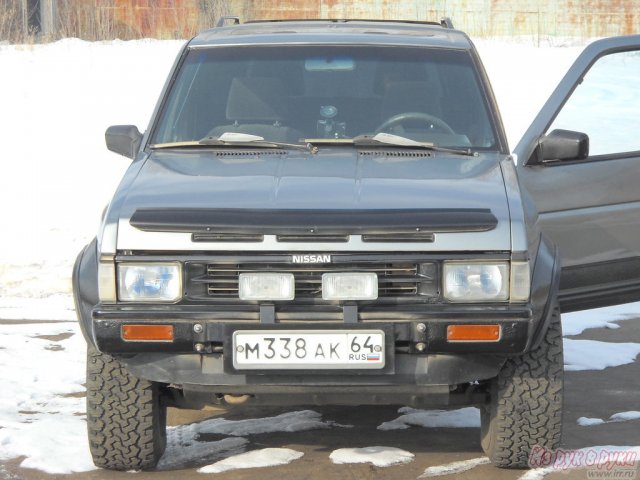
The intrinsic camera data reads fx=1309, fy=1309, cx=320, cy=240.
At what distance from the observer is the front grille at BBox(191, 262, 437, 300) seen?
467cm

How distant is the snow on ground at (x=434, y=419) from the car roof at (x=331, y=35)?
1.74m

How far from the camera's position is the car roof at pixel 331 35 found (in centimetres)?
624

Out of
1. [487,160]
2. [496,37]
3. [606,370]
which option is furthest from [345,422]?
[496,37]

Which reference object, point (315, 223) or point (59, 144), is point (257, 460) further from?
point (59, 144)

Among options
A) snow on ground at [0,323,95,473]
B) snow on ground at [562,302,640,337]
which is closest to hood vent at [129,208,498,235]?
snow on ground at [0,323,95,473]

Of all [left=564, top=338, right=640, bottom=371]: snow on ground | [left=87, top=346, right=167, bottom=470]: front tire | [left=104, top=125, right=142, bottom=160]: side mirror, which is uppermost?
[left=104, top=125, right=142, bottom=160]: side mirror

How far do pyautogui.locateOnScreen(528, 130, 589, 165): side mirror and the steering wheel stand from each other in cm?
46

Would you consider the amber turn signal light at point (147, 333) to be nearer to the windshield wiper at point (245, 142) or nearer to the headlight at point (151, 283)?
the headlight at point (151, 283)

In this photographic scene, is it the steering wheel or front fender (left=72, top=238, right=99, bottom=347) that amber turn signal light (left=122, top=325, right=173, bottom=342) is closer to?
front fender (left=72, top=238, right=99, bottom=347)

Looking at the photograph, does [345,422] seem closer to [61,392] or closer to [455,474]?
[455,474]

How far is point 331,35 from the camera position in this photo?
20.7 ft

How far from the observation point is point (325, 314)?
466 cm

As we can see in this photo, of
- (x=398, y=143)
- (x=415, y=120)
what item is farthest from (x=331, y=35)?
(x=398, y=143)

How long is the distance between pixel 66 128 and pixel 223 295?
14.2m
